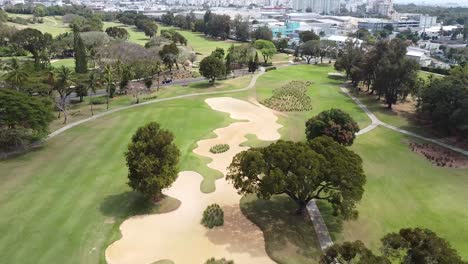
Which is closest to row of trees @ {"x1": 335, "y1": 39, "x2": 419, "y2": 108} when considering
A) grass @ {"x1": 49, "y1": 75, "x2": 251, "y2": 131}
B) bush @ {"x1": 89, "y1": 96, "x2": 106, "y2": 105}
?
grass @ {"x1": 49, "y1": 75, "x2": 251, "y2": 131}

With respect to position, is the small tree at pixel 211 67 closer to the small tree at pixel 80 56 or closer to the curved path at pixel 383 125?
the small tree at pixel 80 56

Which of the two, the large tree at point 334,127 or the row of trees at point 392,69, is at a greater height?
the row of trees at point 392,69

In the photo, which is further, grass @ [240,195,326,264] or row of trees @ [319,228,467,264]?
grass @ [240,195,326,264]

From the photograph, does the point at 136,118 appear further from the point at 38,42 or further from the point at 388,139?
the point at 38,42

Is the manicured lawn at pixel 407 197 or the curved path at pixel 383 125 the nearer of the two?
the manicured lawn at pixel 407 197

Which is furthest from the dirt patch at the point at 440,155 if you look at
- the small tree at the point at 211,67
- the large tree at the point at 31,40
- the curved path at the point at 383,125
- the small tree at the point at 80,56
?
the large tree at the point at 31,40

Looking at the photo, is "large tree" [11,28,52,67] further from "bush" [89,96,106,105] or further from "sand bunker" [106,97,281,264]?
"sand bunker" [106,97,281,264]

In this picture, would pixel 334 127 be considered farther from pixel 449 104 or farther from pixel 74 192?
pixel 74 192
